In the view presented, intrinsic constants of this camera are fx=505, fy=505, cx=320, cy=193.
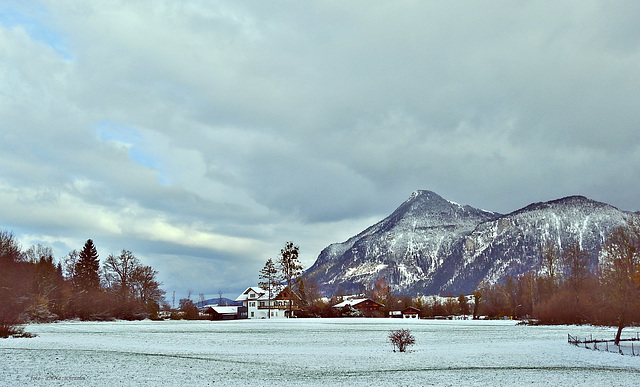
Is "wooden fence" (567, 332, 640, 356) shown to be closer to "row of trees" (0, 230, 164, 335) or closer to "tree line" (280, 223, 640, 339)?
"tree line" (280, 223, 640, 339)

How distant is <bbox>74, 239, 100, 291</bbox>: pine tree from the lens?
11831 cm

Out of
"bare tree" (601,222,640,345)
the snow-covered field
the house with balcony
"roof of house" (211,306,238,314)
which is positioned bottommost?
"roof of house" (211,306,238,314)

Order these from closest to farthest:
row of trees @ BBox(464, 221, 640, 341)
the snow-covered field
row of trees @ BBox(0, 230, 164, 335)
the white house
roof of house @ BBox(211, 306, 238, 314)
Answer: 1. the snow-covered field
2. row of trees @ BBox(464, 221, 640, 341)
3. row of trees @ BBox(0, 230, 164, 335)
4. the white house
5. roof of house @ BBox(211, 306, 238, 314)

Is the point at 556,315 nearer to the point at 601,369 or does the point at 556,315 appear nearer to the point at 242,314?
the point at 601,369

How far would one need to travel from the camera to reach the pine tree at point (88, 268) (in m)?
118

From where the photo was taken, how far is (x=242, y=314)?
151 metres

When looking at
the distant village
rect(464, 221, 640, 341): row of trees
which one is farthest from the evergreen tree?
rect(464, 221, 640, 341): row of trees

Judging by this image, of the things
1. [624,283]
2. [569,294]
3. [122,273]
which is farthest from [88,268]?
[624,283]

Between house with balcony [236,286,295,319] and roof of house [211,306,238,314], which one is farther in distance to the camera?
roof of house [211,306,238,314]

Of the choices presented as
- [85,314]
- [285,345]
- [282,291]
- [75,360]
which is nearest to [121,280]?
[85,314]

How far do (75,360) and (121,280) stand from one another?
340 ft

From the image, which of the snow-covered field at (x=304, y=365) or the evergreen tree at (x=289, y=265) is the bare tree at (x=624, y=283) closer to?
the snow-covered field at (x=304, y=365)

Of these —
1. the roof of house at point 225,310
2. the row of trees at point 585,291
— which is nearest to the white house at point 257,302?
the roof of house at point 225,310

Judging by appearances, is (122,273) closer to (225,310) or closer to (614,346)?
(225,310)
